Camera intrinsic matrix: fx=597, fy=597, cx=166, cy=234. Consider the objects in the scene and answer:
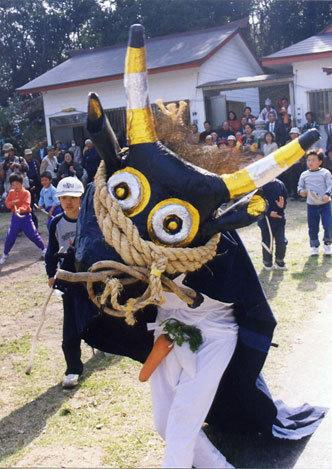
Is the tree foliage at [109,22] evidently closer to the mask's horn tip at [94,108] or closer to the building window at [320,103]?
Result: the building window at [320,103]

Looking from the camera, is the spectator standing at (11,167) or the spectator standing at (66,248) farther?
the spectator standing at (11,167)

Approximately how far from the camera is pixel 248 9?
28.8 metres

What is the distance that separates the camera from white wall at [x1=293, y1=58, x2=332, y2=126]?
53.0ft

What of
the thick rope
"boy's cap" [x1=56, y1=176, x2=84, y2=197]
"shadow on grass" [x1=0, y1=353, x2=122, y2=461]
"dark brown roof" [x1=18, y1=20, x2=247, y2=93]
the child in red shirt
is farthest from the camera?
"dark brown roof" [x1=18, y1=20, x2=247, y2=93]

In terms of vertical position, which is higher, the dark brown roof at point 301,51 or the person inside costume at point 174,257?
the dark brown roof at point 301,51

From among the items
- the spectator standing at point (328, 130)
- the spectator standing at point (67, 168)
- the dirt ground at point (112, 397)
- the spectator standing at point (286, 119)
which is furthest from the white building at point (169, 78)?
the dirt ground at point (112, 397)

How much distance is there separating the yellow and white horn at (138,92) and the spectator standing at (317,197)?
625 centimetres

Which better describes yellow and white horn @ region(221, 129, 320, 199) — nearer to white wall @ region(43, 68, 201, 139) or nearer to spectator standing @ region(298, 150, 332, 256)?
spectator standing @ region(298, 150, 332, 256)

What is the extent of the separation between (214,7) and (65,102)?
1077 centimetres

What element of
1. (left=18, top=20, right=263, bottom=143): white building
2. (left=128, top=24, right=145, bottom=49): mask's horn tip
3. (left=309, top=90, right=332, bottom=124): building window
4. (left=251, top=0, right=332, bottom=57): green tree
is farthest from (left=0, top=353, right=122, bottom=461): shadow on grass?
(left=251, top=0, right=332, bottom=57): green tree

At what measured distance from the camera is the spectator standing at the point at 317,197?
8.62 metres

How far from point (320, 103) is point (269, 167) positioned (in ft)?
47.8

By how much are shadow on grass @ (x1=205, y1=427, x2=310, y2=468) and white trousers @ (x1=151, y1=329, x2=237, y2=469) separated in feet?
1.40

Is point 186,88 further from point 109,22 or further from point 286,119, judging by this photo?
point 109,22
